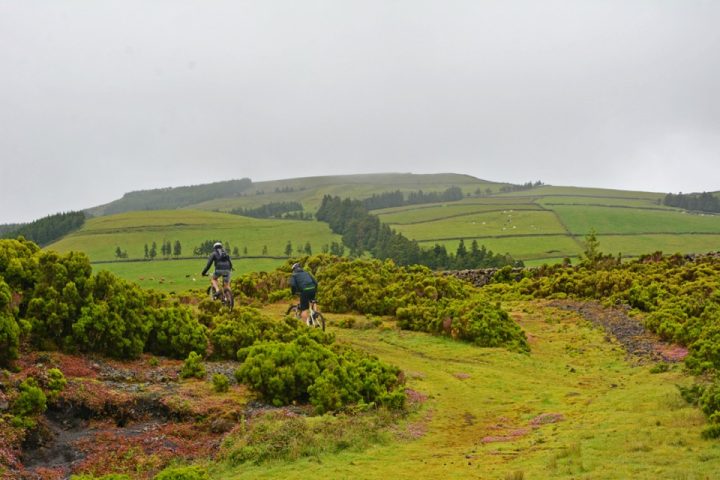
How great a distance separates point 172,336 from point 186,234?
129 meters

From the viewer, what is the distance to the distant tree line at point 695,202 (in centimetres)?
18134

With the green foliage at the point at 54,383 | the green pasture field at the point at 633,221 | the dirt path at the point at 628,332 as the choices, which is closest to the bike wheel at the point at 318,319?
the green foliage at the point at 54,383

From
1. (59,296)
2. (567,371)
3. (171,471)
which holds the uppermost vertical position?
(59,296)

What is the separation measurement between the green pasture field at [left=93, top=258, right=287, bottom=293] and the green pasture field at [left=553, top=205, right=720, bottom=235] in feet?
231

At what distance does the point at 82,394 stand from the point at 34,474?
320 centimetres

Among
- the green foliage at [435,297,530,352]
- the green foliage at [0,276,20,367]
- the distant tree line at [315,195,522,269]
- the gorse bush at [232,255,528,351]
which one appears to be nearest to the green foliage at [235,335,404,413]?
the green foliage at [0,276,20,367]

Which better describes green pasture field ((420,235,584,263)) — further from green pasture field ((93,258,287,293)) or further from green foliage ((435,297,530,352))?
green foliage ((435,297,530,352))

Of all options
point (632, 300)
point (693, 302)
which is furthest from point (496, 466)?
point (632, 300)

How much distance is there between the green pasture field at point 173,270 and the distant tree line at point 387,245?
2161cm

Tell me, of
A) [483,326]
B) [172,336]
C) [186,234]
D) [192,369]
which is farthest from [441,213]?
[192,369]

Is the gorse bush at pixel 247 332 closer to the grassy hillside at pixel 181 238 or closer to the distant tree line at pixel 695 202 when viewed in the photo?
the grassy hillside at pixel 181 238

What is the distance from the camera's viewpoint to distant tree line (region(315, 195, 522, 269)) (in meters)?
93.2

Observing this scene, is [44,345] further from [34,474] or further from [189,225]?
[189,225]

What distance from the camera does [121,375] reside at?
16.6 metres
